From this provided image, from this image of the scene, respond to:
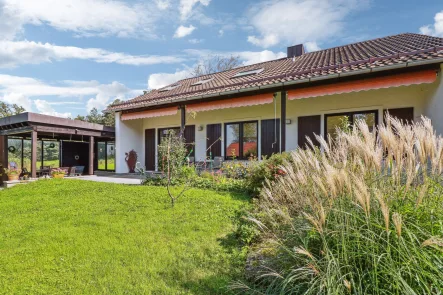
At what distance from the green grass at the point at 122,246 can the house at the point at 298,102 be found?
379 centimetres

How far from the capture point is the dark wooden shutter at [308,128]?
448 inches

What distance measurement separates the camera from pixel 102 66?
2150 cm

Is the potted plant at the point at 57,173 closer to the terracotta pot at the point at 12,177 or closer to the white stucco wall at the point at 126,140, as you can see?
the terracotta pot at the point at 12,177

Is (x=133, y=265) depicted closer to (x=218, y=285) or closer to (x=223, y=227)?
(x=218, y=285)

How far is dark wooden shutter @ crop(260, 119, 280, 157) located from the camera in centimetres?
1214

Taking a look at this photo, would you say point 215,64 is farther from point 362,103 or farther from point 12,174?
point 12,174

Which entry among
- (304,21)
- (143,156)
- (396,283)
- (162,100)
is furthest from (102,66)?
(396,283)

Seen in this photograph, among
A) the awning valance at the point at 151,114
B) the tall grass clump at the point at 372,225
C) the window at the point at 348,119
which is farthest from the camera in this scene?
the awning valance at the point at 151,114

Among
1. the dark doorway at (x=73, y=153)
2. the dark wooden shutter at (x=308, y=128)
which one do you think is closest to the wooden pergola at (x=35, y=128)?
the dark doorway at (x=73, y=153)

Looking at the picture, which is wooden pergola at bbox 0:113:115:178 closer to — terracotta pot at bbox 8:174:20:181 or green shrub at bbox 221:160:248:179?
terracotta pot at bbox 8:174:20:181

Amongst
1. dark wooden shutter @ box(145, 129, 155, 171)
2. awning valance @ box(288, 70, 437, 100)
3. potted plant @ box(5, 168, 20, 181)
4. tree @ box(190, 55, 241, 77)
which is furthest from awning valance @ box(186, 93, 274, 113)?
tree @ box(190, 55, 241, 77)

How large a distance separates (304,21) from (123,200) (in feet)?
43.9

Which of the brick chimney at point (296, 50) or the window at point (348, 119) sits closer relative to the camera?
the window at point (348, 119)

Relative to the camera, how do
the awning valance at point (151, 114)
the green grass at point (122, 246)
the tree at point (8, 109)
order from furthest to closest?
the tree at point (8, 109), the awning valance at point (151, 114), the green grass at point (122, 246)
